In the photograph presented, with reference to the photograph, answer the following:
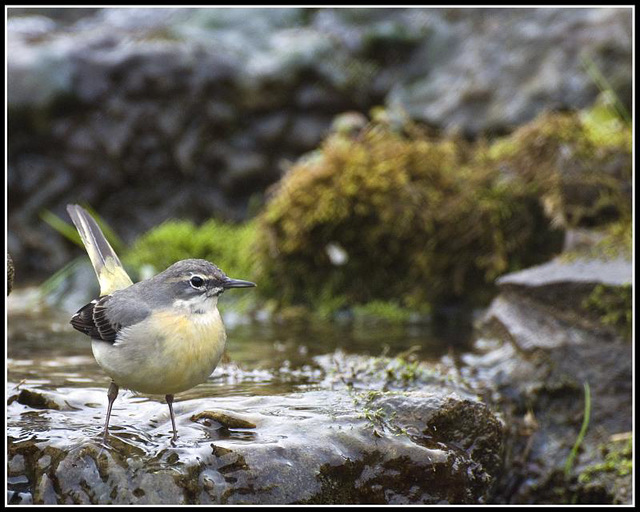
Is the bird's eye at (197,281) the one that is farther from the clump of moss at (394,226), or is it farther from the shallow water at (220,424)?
the clump of moss at (394,226)

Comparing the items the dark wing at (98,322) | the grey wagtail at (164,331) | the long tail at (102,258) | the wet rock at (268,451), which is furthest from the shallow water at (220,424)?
the long tail at (102,258)

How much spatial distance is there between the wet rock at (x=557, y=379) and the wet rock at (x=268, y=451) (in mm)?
1048

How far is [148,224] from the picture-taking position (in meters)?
12.6

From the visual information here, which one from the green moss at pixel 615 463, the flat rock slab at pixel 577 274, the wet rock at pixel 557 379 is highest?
the flat rock slab at pixel 577 274

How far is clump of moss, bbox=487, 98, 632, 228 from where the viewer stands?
7652mm

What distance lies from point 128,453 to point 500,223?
5689mm

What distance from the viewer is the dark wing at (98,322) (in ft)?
13.8

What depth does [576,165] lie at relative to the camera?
793 cm

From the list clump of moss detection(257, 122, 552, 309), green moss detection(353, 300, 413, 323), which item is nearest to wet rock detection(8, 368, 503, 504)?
green moss detection(353, 300, 413, 323)

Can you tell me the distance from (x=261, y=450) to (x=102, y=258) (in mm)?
1942

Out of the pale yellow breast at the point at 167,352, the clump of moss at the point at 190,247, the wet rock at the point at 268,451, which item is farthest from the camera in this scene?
the clump of moss at the point at 190,247

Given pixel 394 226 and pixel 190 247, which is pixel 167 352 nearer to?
pixel 394 226

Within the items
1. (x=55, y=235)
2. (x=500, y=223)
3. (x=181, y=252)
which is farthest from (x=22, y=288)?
(x=500, y=223)

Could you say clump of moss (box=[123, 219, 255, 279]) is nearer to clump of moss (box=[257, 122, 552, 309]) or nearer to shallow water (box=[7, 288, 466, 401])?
clump of moss (box=[257, 122, 552, 309])
